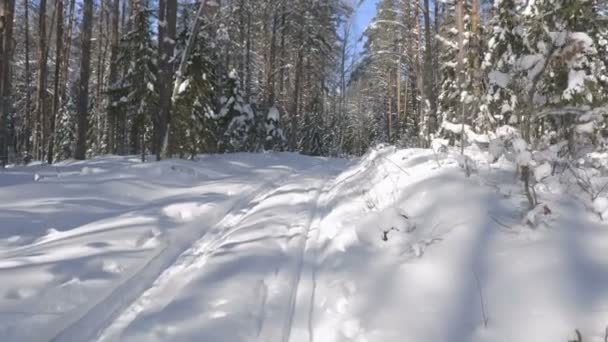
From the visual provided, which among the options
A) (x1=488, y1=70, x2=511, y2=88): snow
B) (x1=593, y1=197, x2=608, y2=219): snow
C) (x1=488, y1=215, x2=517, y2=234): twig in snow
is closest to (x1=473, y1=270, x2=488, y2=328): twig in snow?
(x1=488, y1=215, x2=517, y2=234): twig in snow

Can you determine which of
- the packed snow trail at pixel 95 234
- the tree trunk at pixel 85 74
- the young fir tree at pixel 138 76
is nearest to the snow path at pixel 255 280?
the packed snow trail at pixel 95 234

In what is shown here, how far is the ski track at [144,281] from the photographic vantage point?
3385mm

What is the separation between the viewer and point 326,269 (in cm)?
458

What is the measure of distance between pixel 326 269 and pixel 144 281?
1.78m

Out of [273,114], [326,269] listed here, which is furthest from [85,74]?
[326,269]

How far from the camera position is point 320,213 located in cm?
707

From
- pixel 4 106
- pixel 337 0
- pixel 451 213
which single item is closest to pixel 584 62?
pixel 451 213

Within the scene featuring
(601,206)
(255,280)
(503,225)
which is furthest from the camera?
(255,280)

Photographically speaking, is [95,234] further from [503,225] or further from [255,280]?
[503,225]

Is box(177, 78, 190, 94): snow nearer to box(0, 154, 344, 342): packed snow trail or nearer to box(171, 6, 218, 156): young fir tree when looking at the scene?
box(171, 6, 218, 156): young fir tree

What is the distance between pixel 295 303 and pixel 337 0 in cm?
2858

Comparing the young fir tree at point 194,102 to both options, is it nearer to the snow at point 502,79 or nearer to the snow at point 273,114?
the snow at point 273,114

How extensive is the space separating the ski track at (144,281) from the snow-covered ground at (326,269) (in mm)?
18

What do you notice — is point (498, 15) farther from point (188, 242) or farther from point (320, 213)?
point (188, 242)
